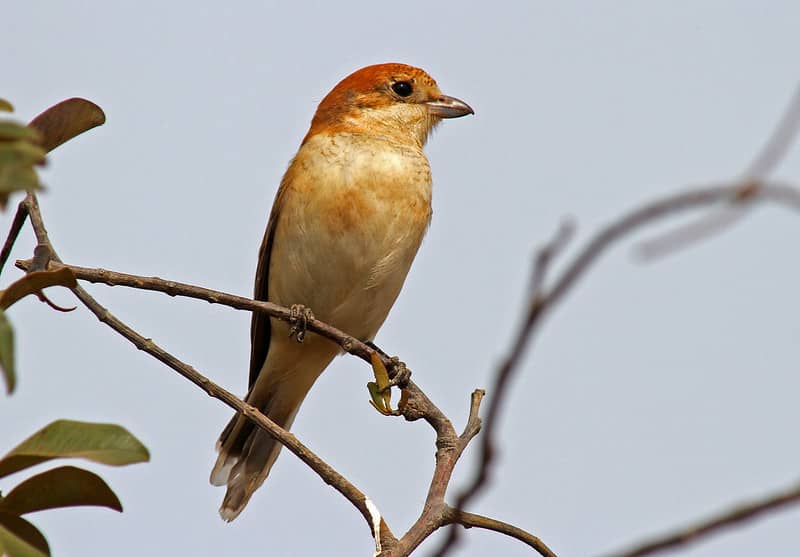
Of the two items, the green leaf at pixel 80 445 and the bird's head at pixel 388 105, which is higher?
the bird's head at pixel 388 105

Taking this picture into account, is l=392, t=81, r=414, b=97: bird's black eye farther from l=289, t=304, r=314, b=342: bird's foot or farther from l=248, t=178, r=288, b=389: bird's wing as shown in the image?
l=289, t=304, r=314, b=342: bird's foot

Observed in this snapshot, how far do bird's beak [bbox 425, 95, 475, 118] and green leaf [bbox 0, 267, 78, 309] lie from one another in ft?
13.0

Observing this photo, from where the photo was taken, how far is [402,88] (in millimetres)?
6383

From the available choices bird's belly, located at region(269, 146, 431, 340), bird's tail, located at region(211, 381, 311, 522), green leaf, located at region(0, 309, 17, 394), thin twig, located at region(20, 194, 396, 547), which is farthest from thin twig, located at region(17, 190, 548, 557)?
bird's tail, located at region(211, 381, 311, 522)

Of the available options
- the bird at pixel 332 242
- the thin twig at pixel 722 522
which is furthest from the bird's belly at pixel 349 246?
the thin twig at pixel 722 522

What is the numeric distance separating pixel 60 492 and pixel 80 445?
20 centimetres

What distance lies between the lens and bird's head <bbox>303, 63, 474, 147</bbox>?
6012mm

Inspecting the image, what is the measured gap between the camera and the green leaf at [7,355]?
1.62 m

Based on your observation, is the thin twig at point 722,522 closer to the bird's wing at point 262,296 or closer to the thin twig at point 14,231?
the thin twig at point 14,231

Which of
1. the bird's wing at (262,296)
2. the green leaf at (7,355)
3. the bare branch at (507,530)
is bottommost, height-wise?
the green leaf at (7,355)

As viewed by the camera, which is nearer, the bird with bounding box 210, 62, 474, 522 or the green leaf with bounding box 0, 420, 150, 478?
the green leaf with bounding box 0, 420, 150, 478

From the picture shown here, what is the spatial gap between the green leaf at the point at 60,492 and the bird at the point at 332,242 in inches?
109

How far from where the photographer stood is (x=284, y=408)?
6133 mm

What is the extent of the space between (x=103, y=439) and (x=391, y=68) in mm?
4585
